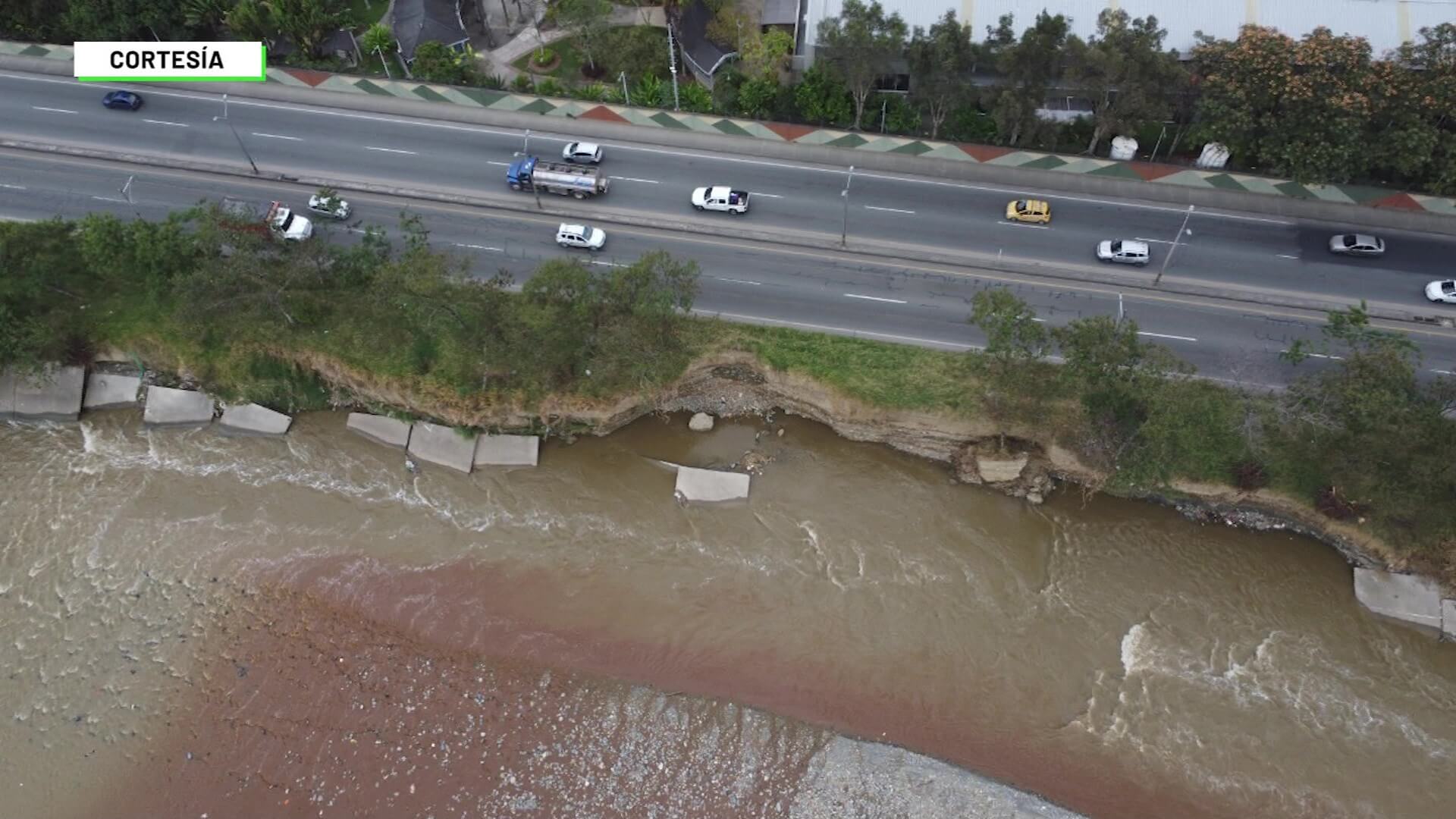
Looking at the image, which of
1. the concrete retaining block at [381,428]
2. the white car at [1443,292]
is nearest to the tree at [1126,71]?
the white car at [1443,292]

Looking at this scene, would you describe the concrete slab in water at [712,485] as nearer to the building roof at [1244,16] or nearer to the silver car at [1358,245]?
the building roof at [1244,16]

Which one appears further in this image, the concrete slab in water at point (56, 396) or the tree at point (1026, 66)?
the tree at point (1026, 66)

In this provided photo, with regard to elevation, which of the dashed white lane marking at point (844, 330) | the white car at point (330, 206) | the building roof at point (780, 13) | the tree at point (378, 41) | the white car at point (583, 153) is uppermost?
the building roof at point (780, 13)

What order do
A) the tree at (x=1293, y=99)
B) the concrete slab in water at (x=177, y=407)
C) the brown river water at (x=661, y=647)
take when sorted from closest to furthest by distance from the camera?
1. the brown river water at (x=661, y=647)
2. the tree at (x=1293, y=99)
3. the concrete slab in water at (x=177, y=407)

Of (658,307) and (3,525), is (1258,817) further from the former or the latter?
(3,525)

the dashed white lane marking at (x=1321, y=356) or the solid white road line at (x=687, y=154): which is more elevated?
the solid white road line at (x=687, y=154)

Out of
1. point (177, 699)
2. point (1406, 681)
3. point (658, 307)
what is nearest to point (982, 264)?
point (658, 307)

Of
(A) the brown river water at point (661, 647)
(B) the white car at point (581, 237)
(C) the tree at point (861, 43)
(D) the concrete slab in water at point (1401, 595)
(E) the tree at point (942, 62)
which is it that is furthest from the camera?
(C) the tree at point (861, 43)
